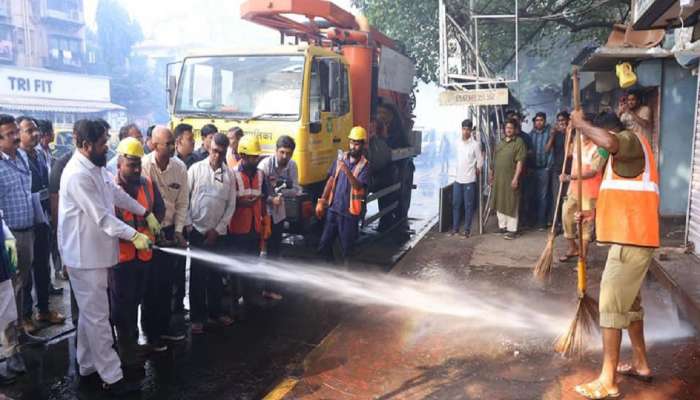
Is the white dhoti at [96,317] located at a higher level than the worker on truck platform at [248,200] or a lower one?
lower

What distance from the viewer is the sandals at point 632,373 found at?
12.4ft

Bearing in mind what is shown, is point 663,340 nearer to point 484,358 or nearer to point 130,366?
point 484,358

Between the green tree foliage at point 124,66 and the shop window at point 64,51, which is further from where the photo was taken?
the green tree foliage at point 124,66

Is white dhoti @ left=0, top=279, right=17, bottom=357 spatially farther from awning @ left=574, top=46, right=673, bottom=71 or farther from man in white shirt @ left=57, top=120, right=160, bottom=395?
awning @ left=574, top=46, right=673, bottom=71

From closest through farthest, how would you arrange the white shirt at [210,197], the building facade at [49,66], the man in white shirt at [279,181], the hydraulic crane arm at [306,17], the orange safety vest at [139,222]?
the orange safety vest at [139,222] → the white shirt at [210,197] → the man in white shirt at [279,181] → the hydraulic crane arm at [306,17] → the building facade at [49,66]

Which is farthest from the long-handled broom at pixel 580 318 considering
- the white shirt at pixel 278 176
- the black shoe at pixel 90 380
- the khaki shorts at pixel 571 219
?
the black shoe at pixel 90 380

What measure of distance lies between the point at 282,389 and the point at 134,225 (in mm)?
1785

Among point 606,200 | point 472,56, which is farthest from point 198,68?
point 606,200

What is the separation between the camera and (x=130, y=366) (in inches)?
177

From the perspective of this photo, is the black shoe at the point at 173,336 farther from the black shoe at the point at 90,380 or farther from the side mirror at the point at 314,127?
the side mirror at the point at 314,127

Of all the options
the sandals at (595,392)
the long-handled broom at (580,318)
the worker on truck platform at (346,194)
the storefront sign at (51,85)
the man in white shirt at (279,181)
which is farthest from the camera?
the storefront sign at (51,85)

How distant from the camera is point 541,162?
869 cm

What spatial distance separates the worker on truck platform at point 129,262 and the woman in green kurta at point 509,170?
5.47 metres

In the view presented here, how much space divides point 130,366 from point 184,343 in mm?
642
